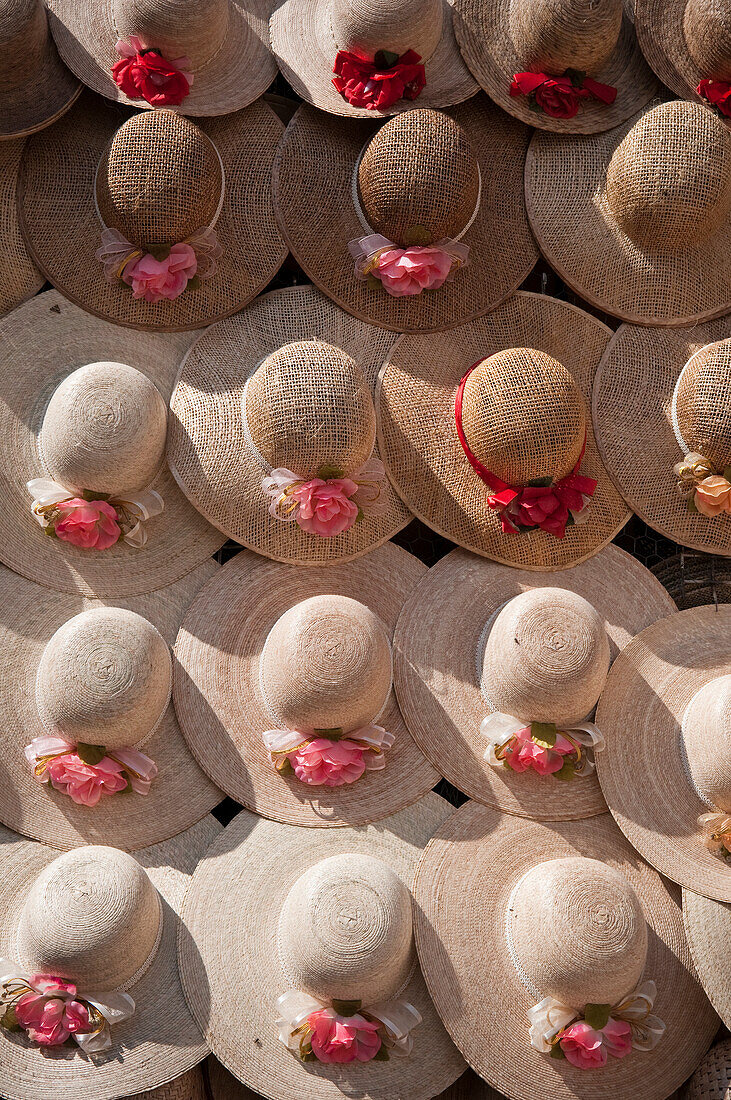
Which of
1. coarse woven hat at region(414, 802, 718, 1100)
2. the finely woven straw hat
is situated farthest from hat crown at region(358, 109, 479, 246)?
coarse woven hat at region(414, 802, 718, 1100)

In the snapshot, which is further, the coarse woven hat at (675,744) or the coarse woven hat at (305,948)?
the coarse woven hat at (675,744)

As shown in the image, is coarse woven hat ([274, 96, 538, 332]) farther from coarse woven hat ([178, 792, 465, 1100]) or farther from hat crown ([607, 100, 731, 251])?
coarse woven hat ([178, 792, 465, 1100])

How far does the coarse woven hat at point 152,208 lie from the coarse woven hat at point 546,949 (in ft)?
5.53

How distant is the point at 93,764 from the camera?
2.82 metres

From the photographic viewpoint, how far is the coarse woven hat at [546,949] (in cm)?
268

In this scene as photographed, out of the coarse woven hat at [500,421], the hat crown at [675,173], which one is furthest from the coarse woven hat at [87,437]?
the hat crown at [675,173]

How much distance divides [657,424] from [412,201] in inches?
37.7

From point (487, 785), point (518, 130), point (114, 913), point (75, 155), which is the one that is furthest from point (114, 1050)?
point (518, 130)

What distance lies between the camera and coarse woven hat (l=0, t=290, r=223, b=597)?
2891 mm

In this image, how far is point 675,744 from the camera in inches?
118

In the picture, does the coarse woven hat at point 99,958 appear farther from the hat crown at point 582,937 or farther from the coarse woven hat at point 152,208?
the coarse woven hat at point 152,208

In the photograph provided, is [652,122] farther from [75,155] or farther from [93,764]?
[93,764]

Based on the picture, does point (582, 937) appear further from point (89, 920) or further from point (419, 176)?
point (419, 176)

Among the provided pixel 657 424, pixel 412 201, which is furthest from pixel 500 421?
pixel 412 201
